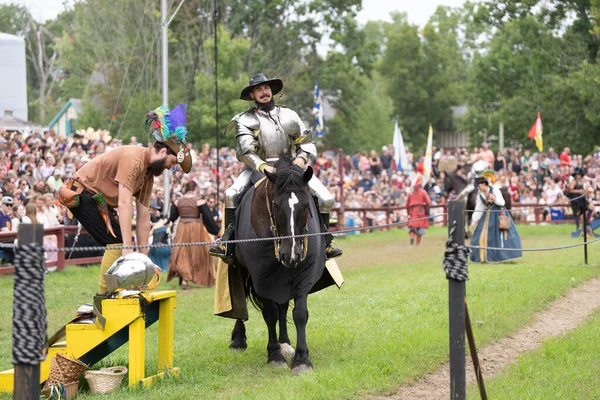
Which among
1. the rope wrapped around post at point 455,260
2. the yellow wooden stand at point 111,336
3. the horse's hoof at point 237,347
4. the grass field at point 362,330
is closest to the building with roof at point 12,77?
the grass field at point 362,330

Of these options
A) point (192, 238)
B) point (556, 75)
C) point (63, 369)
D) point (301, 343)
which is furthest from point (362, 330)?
point (556, 75)

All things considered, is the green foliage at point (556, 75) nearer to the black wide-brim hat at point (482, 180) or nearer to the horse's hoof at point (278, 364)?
the black wide-brim hat at point (482, 180)

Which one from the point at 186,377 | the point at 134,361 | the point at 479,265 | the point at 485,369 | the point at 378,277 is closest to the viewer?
the point at 134,361

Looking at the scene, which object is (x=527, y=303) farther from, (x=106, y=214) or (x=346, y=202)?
(x=346, y=202)

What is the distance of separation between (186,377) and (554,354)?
11.2 ft

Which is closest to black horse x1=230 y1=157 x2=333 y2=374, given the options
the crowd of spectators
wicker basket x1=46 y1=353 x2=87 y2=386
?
wicker basket x1=46 y1=353 x2=87 y2=386

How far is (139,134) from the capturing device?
120 ft

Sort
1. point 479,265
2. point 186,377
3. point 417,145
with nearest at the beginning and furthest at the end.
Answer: point 186,377 → point 479,265 → point 417,145

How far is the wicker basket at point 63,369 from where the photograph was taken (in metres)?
7.18

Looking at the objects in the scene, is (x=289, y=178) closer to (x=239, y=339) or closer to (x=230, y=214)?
(x=230, y=214)

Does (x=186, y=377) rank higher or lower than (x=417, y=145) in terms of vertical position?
lower

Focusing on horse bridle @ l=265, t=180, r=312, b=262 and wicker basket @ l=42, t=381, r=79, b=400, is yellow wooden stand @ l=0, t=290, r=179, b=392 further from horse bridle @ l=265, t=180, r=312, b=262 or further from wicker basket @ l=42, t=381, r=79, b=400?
horse bridle @ l=265, t=180, r=312, b=262

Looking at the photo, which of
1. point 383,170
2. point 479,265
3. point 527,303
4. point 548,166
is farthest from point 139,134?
point 527,303

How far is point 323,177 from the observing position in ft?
104
